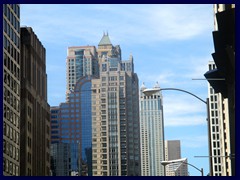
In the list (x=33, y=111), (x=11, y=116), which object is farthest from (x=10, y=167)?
(x=33, y=111)

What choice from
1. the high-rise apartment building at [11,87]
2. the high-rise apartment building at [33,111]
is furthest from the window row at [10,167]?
the high-rise apartment building at [33,111]

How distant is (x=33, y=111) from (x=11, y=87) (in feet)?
88.0

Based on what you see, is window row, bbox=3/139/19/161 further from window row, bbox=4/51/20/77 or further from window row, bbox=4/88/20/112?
window row, bbox=4/51/20/77

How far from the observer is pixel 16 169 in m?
104

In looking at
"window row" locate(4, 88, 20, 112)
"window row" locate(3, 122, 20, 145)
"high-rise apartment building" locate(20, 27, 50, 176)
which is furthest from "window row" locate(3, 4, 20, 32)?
"window row" locate(3, 122, 20, 145)

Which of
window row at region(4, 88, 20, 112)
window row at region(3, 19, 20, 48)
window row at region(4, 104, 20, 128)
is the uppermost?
window row at region(3, 19, 20, 48)

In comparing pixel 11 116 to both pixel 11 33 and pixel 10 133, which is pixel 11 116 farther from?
pixel 11 33

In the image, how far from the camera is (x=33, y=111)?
131m

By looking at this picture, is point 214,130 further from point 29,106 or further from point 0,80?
point 0,80

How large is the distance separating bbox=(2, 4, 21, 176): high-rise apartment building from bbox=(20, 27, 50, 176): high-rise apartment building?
9.98 metres

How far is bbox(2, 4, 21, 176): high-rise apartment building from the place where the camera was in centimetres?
9825

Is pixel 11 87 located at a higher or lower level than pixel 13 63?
lower

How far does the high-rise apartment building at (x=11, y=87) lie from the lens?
322 ft

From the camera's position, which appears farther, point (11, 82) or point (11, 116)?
point (11, 82)
